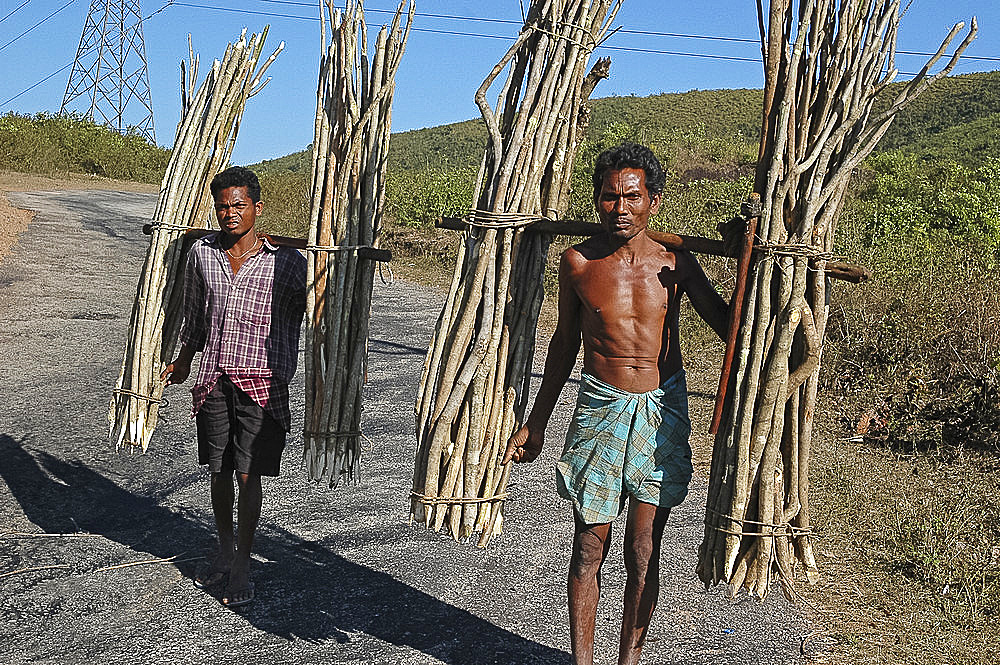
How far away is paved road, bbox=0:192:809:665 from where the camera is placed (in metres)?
3.44

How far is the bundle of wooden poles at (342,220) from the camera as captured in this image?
138 inches

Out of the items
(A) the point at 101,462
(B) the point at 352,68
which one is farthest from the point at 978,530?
(A) the point at 101,462

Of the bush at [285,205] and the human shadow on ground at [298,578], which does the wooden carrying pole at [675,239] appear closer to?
the human shadow on ground at [298,578]

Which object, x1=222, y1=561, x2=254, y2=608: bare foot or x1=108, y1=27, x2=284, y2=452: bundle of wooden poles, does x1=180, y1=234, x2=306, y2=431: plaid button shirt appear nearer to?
x1=108, y1=27, x2=284, y2=452: bundle of wooden poles

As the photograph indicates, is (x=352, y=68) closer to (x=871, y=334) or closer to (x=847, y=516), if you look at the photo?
(x=847, y=516)

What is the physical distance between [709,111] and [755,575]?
5001 cm

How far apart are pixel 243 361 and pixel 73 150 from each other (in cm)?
2468

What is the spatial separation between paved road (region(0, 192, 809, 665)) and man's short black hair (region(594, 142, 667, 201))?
5.53 ft

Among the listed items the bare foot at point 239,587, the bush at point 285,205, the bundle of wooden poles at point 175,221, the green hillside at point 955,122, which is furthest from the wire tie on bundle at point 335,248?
the green hillside at point 955,122

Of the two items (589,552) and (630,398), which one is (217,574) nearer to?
(589,552)

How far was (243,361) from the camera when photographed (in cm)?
368

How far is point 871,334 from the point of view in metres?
7.04

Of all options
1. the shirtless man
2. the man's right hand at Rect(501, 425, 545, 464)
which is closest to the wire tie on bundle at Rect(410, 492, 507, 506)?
the man's right hand at Rect(501, 425, 545, 464)

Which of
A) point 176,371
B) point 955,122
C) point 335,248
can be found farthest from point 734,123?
point 335,248
